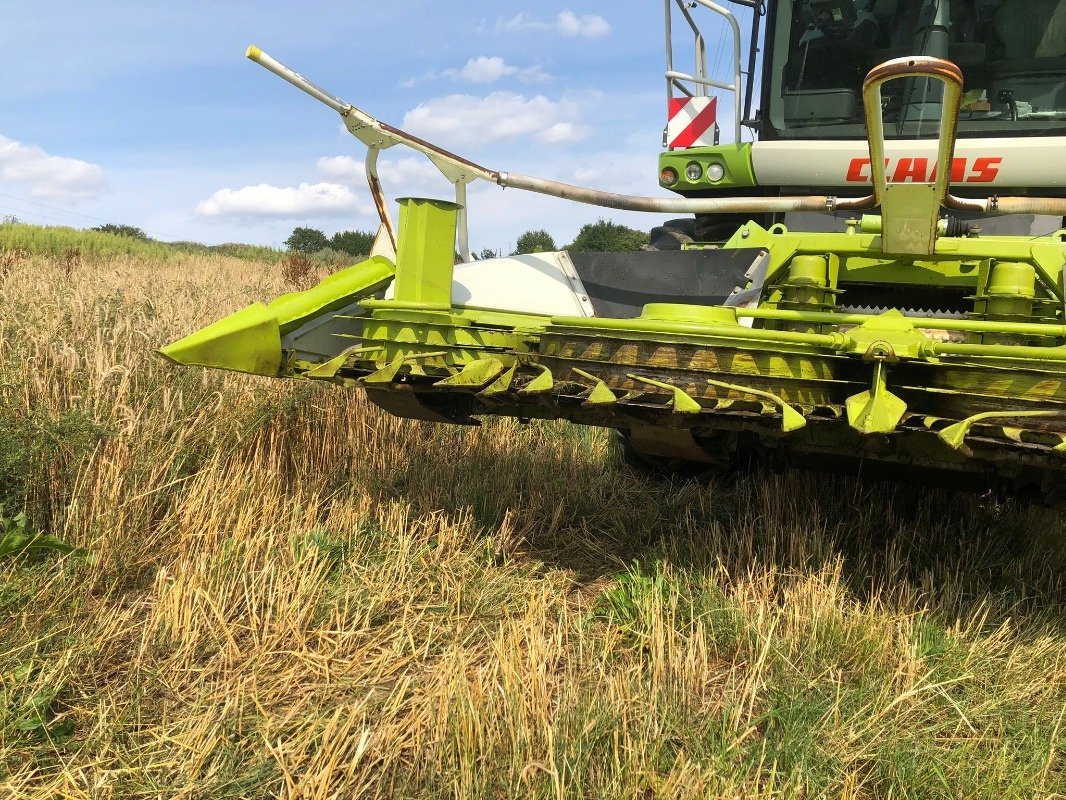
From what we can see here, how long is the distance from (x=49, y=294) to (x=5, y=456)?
2009mm

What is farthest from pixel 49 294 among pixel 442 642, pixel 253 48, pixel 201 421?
pixel 442 642

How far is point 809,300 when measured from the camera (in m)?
2.94

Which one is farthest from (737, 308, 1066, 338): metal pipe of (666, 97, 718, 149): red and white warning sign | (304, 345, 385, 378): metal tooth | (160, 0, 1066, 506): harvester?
(666, 97, 718, 149): red and white warning sign

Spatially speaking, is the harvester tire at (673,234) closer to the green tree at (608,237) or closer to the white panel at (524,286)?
the white panel at (524,286)

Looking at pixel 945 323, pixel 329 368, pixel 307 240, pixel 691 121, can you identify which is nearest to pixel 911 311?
pixel 945 323

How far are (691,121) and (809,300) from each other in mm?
2461

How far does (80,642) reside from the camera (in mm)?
2305

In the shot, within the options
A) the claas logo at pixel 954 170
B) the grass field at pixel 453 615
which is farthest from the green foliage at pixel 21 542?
the claas logo at pixel 954 170

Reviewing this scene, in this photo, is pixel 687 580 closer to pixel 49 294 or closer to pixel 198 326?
pixel 198 326

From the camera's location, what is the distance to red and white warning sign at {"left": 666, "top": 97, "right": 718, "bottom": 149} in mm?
5000

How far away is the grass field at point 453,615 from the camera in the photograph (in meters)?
1.90

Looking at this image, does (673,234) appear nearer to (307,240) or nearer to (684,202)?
(684,202)

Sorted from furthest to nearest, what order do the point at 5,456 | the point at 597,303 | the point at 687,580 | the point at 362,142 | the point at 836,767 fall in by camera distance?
the point at 597,303
the point at 362,142
the point at 5,456
the point at 687,580
the point at 836,767

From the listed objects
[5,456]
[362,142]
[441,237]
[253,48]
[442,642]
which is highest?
[253,48]
